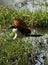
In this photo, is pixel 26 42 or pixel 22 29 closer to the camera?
pixel 26 42

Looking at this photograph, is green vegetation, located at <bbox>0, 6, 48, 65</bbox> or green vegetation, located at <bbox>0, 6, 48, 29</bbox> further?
green vegetation, located at <bbox>0, 6, 48, 29</bbox>

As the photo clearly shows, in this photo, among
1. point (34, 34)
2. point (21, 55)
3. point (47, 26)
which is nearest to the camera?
point (21, 55)

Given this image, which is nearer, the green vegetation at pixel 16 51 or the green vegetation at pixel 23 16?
the green vegetation at pixel 16 51

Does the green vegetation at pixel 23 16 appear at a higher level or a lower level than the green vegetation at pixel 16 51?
lower

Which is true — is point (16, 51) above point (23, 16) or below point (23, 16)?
above

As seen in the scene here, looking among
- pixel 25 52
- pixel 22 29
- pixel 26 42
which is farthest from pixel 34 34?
pixel 25 52

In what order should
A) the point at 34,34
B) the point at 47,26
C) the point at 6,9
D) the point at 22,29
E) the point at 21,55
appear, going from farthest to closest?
the point at 6,9, the point at 47,26, the point at 34,34, the point at 22,29, the point at 21,55

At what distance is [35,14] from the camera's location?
7402mm

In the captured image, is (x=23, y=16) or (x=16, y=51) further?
(x=23, y=16)

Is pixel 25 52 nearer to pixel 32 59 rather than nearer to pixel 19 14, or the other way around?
pixel 32 59

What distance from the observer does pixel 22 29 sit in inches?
223

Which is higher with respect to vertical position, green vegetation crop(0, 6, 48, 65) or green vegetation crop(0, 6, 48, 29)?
green vegetation crop(0, 6, 48, 65)

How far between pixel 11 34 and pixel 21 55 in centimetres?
107

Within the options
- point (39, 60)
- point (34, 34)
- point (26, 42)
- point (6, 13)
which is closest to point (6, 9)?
point (6, 13)
